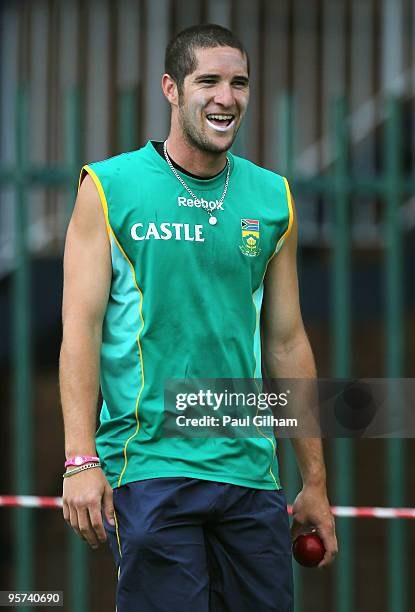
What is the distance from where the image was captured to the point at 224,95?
11.2 ft

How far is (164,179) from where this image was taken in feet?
11.5

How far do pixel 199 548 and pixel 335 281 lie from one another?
9.06 ft

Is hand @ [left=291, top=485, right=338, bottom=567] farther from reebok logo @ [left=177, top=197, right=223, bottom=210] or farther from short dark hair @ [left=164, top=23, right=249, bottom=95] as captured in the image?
short dark hair @ [left=164, top=23, right=249, bottom=95]

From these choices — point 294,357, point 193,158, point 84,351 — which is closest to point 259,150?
point 294,357

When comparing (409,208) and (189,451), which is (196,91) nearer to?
(189,451)

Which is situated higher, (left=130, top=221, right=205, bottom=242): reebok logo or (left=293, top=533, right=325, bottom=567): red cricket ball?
(left=130, top=221, right=205, bottom=242): reebok logo

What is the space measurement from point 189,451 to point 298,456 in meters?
0.47

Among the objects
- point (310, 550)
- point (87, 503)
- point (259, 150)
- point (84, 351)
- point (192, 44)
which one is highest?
point (259, 150)

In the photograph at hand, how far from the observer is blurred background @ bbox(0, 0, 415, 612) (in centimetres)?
784

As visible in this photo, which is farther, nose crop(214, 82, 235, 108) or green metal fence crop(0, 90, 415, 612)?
green metal fence crop(0, 90, 415, 612)

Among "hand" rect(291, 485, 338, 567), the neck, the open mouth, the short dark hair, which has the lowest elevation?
"hand" rect(291, 485, 338, 567)

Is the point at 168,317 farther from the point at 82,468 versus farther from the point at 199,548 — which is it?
the point at 199,548

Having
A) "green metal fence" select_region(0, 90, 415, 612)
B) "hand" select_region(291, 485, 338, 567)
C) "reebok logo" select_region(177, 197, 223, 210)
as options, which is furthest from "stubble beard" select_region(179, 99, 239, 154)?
"green metal fence" select_region(0, 90, 415, 612)

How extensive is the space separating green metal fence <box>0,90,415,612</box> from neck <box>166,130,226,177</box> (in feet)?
7.17
